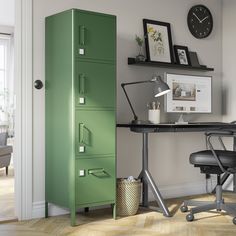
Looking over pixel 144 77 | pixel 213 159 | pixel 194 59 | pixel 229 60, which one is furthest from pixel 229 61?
pixel 213 159

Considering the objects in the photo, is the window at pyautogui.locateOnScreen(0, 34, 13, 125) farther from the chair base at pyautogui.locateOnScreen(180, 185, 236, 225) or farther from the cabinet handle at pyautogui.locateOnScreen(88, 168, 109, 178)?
the chair base at pyautogui.locateOnScreen(180, 185, 236, 225)

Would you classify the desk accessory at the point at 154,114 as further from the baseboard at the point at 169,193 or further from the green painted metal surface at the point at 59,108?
the green painted metal surface at the point at 59,108

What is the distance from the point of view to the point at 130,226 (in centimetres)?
320

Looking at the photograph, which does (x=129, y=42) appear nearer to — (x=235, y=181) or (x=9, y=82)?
(x=235, y=181)

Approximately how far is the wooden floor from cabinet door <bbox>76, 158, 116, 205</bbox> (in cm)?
20

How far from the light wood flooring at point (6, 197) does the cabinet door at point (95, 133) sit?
87 cm

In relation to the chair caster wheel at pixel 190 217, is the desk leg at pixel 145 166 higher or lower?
higher

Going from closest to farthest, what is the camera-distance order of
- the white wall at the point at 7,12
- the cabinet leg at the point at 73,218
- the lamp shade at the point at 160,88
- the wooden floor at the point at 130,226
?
the wooden floor at the point at 130,226 → the cabinet leg at the point at 73,218 → the lamp shade at the point at 160,88 → the white wall at the point at 7,12

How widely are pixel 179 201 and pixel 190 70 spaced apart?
1373 millimetres

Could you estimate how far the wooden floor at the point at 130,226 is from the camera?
302cm

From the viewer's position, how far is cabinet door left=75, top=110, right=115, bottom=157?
321cm

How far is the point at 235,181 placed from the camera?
4453 mm

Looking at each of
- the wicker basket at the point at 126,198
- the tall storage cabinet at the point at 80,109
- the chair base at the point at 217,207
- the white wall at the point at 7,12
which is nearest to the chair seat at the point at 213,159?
the chair base at the point at 217,207

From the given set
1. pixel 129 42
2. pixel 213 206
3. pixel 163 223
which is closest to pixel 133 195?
pixel 163 223
